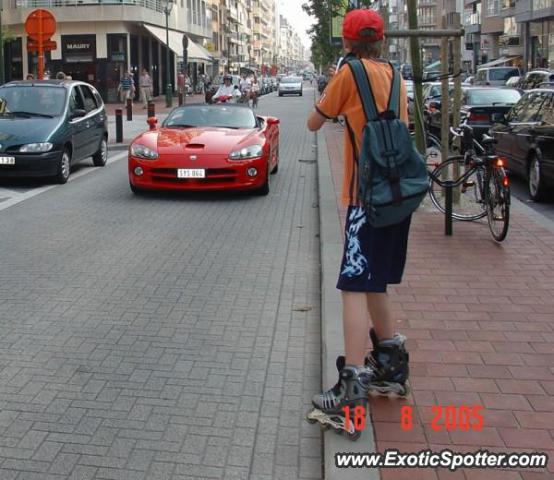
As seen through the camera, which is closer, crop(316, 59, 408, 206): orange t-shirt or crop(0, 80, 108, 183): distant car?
crop(316, 59, 408, 206): orange t-shirt

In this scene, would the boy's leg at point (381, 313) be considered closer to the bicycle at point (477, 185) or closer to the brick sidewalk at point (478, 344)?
the brick sidewalk at point (478, 344)

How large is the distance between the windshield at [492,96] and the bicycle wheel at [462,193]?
900 cm

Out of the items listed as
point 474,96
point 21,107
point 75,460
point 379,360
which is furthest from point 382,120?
point 474,96

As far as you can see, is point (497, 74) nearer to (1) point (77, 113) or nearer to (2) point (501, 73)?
(2) point (501, 73)

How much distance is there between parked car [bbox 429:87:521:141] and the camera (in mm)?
16531

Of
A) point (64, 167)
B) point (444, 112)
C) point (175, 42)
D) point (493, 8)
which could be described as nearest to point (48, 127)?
point (64, 167)

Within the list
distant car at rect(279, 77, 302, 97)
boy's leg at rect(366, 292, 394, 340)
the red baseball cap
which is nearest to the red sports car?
boy's leg at rect(366, 292, 394, 340)

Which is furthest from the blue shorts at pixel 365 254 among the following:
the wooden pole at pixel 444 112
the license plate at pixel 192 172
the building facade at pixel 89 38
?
the building facade at pixel 89 38

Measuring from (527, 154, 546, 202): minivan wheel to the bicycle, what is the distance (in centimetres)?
142

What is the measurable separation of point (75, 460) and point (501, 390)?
7.24 ft

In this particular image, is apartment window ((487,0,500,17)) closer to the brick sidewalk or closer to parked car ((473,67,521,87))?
parked car ((473,67,521,87))

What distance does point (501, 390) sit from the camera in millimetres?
4199

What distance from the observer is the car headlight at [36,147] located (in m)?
12.2

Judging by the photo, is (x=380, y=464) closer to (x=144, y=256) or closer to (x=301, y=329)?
(x=301, y=329)
